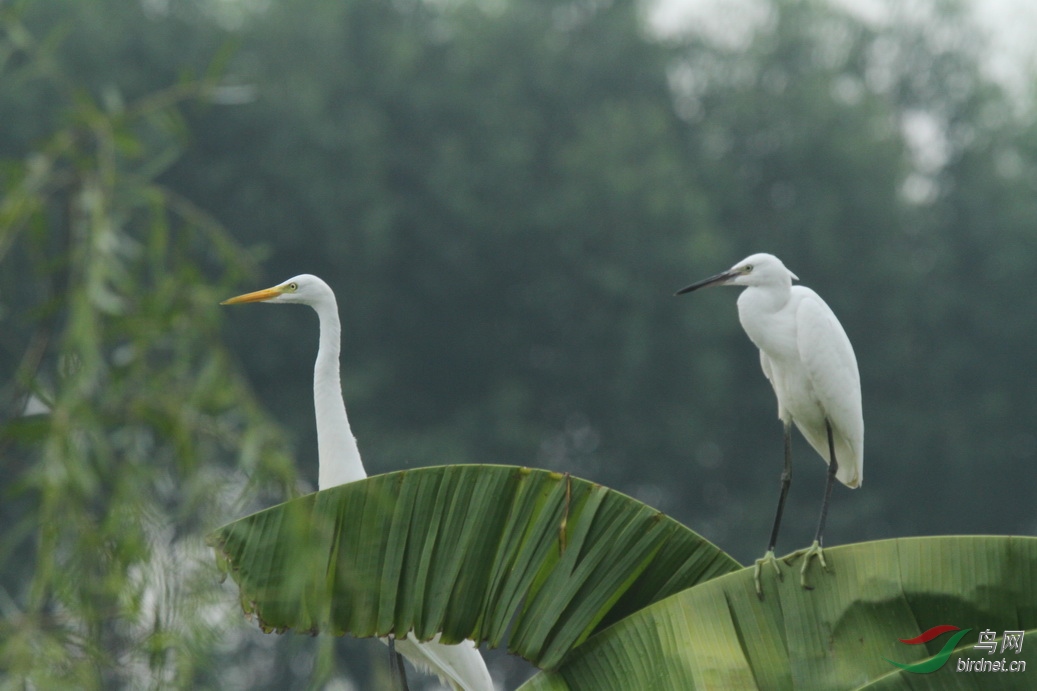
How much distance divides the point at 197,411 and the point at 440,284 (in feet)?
49.9

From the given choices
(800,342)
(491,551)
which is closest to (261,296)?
(491,551)

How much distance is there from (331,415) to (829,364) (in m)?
1.49

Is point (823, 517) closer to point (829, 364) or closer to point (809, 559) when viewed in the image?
point (829, 364)

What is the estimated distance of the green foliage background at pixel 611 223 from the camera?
631 inches

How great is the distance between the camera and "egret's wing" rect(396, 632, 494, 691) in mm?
3992

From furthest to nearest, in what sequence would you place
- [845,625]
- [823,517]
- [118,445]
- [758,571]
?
[823,517], [758,571], [845,625], [118,445]

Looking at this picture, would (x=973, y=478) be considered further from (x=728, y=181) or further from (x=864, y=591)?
(x=864, y=591)

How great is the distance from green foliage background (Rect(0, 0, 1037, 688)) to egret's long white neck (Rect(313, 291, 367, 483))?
366 inches

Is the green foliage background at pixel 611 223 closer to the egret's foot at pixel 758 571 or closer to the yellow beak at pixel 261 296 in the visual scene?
the yellow beak at pixel 261 296

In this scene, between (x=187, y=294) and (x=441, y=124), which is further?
(x=441, y=124)

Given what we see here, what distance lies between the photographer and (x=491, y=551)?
287cm

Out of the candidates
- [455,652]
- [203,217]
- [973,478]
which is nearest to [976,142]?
[973,478]

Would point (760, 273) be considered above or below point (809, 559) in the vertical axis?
above

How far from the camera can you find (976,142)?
2000 centimetres
